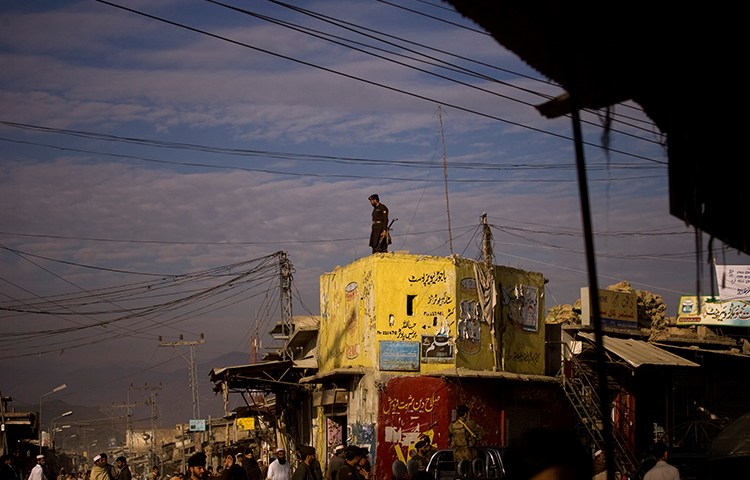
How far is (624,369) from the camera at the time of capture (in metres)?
30.9

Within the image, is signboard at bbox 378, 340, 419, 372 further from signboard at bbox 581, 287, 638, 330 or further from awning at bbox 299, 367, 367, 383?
signboard at bbox 581, 287, 638, 330

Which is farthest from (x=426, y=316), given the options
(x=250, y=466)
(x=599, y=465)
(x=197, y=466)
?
(x=197, y=466)

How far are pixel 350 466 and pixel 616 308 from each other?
19070 mm

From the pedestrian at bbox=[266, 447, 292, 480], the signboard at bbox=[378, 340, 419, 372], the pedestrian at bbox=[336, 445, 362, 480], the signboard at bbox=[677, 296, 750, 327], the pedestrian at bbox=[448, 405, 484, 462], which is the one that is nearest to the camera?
the pedestrian at bbox=[336, 445, 362, 480]

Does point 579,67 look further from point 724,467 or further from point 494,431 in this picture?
point 494,431

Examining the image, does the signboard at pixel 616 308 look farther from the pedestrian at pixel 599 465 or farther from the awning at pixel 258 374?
the awning at pixel 258 374

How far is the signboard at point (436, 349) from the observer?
27.7 meters

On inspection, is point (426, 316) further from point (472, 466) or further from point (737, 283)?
point (737, 283)

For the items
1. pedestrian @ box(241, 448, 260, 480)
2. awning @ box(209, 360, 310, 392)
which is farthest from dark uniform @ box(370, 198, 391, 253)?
pedestrian @ box(241, 448, 260, 480)

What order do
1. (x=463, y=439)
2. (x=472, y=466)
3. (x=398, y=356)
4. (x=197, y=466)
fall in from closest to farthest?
(x=197, y=466) → (x=472, y=466) → (x=463, y=439) → (x=398, y=356)

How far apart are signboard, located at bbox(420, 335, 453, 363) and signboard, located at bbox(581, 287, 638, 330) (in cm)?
533

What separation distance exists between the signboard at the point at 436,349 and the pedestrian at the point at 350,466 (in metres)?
12.3

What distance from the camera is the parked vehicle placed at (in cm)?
1570

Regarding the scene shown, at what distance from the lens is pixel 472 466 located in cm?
1553
